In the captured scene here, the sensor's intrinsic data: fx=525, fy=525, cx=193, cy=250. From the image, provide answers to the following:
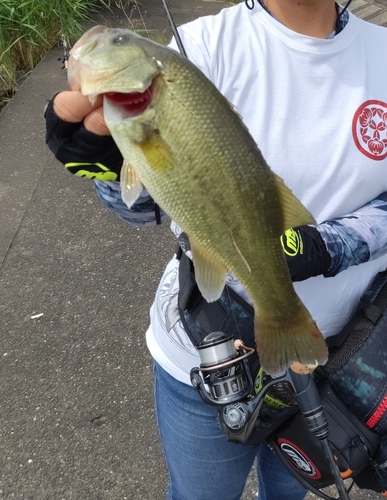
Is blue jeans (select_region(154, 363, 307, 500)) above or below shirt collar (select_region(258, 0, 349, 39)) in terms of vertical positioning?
below

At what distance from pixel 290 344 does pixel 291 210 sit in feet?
1.10

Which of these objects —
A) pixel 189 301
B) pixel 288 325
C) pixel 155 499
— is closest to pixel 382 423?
pixel 288 325

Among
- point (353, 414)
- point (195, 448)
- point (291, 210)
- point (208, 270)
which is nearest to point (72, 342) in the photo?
point (195, 448)

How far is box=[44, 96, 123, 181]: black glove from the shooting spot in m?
1.17

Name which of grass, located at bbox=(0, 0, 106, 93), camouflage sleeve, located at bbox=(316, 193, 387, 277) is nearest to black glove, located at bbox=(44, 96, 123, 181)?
camouflage sleeve, located at bbox=(316, 193, 387, 277)

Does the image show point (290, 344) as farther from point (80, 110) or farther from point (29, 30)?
point (29, 30)

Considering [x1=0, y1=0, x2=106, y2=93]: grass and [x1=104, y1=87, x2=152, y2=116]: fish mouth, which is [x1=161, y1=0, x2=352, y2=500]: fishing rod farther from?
[x1=0, y1=0, x2=106, y2=93]: grass

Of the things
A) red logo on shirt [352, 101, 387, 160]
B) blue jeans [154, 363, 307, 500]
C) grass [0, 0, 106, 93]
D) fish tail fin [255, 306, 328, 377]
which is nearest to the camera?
fish tail fin [255, 306, 328, 377]

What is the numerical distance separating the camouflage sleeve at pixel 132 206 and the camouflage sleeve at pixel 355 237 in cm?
47

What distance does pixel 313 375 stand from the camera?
1.53m

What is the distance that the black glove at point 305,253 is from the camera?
140 centimetres

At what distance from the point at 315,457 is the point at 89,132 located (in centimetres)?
105

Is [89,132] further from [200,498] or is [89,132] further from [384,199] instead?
[200,498]

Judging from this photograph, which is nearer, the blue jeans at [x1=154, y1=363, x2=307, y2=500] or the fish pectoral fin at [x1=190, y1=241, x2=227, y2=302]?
the fish pectoral fin at [x1=190, y1=241, x2=227, y2=302]
